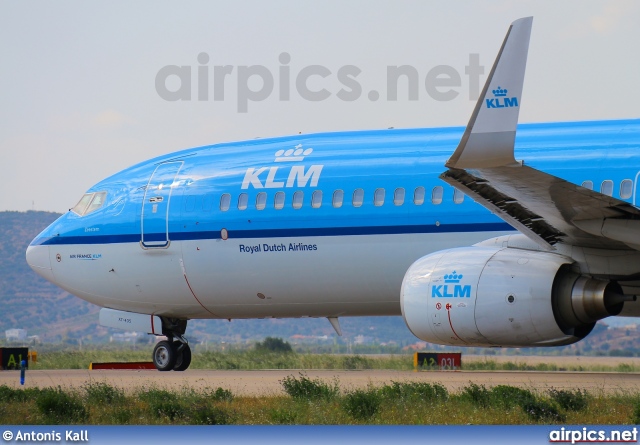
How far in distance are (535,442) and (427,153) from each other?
25.8 ft

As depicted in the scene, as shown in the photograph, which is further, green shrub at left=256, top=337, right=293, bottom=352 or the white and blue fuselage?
green shrub at left=256, top=337, right=293, bottom=352

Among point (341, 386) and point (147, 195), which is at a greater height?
point (147, 195)

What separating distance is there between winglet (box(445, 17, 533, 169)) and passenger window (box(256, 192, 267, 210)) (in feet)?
21.8

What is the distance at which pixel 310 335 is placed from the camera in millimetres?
127500

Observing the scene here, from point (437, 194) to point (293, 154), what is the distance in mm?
2984

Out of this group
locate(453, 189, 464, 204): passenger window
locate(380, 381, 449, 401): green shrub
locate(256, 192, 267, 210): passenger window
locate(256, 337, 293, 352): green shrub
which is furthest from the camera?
→ locate(256, 337, 293, 352): green shrub

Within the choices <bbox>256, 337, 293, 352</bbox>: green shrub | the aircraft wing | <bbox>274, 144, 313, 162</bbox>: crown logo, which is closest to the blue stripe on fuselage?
<bbox>274, 144, 313, 162</bbox>: crown logo

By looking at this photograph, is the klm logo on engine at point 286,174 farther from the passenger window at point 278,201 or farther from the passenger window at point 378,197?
the passenger window at point 378,197

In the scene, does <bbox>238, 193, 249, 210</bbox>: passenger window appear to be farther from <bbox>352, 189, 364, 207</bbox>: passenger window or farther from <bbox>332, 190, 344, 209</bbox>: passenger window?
<bbox>352, 189, 364, 207</bbox>: passenger window

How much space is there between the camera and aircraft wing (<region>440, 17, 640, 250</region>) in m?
11.9

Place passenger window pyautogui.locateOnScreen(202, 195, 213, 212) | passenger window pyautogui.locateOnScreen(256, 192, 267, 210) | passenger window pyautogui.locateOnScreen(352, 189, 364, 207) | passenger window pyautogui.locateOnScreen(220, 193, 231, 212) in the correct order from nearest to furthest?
passenger window pyautogui.locateOnScreen(352, 189, 364, 207), passenger window pyautogui.locateOnScreen(256, 192, 267, 210), passenger window pyautogui.locateOnScreen(220, 193, 231, 212), passenger window pyautogui.locateOnScreen(202, 195, 213, 212)

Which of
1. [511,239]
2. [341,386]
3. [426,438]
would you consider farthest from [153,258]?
[426,438]

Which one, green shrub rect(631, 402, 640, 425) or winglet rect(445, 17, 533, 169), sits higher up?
winglet rect(445, 17, 533, 169)

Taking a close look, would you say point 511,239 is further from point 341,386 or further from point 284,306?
point 284,306
